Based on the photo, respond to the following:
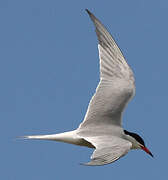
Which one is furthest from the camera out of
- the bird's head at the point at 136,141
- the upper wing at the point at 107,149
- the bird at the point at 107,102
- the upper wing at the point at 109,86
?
the bird's head at the point at 136,141

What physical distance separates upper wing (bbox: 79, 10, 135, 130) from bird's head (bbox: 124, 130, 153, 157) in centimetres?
27

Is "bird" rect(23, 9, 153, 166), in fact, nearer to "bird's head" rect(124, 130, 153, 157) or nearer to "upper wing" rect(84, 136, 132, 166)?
"bird's head" rect(124, 130, 153, 157)

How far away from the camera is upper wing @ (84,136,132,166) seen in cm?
745

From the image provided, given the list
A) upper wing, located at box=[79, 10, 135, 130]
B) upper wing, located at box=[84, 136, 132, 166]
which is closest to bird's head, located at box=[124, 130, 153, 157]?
upper wing, located at box=[79, 10, 135, 130]

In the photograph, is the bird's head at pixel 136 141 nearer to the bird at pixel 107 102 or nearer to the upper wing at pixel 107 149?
the bird at pixel 107 102

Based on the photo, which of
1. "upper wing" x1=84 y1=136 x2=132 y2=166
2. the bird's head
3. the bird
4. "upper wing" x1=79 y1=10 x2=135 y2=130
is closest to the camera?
"upper wing" x1=84 y1=136 x2=132 y2=166

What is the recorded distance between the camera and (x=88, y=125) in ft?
31.8

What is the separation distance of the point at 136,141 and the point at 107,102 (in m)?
0.78

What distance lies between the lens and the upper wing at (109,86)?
9789 mm

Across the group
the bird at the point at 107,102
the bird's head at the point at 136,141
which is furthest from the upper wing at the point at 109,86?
the bird's head at the point at 136,141

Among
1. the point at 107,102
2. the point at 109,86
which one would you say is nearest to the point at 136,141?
the point at 107,102

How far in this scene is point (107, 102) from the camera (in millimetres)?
9852

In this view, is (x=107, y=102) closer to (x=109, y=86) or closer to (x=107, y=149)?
(x=109, y=86)

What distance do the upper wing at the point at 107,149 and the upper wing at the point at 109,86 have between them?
0.78 meters
